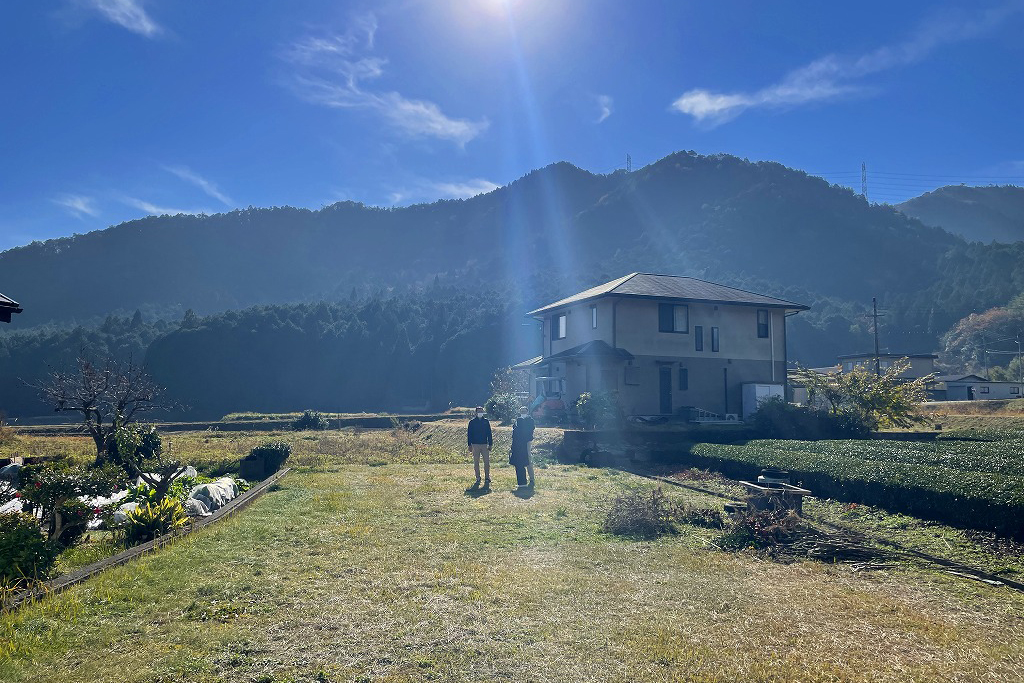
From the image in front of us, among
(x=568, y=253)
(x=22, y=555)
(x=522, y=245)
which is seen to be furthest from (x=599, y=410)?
(x=522, y=245)

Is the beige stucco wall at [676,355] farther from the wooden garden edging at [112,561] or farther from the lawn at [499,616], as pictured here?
the lawn at [499,616]

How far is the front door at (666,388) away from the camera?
32.2 m

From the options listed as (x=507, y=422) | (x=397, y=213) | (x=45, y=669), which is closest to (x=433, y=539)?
(x=45, y=669)

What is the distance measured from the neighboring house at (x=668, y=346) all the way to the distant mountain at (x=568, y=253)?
55.9 meters

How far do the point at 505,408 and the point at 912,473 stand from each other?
→ 21187 millimetres

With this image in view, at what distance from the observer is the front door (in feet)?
106

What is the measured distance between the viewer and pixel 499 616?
20.7ft

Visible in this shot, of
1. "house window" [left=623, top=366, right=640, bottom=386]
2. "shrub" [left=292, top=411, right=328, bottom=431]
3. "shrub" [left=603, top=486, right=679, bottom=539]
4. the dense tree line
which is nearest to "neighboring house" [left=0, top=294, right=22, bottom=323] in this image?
"shrub" [left=603, top=486, right=679, bottom=539]

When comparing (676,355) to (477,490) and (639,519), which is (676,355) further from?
(639,519)

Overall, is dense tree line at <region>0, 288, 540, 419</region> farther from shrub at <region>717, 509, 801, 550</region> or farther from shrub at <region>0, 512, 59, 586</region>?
shrub at <region>0, 512, 59, 586</region>

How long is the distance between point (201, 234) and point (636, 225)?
93393 millimetres

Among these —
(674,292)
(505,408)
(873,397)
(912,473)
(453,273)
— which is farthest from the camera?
(453,273)

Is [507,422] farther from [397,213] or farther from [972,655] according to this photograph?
[397,213]

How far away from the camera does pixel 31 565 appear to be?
276 inches
